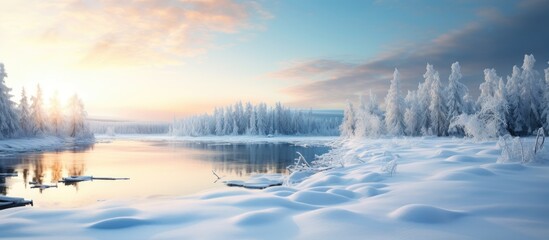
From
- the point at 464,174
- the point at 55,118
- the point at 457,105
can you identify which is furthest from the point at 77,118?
the point at 464,174

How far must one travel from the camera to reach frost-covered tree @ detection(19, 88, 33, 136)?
204 feet

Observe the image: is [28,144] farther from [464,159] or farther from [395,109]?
[464,159]

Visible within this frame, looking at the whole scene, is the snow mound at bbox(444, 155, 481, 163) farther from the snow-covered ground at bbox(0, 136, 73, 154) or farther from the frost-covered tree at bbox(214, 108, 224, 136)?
the frost-covered tree at bbox(214, 108, 224, 136)

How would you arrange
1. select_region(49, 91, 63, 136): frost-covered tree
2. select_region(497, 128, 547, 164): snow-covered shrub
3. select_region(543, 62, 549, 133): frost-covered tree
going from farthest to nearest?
select_region(49, 91, 63, 136): frost-covered tree
select_region(543, 62, 549, 133): frost-covered tree
select_region(497, 128, 547, 164): snow-covered shrub

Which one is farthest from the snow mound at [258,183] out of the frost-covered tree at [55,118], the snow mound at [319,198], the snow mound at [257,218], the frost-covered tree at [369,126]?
the frost-covered tree at [55,118]

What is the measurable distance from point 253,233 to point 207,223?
1.47 meters

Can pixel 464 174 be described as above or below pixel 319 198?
above

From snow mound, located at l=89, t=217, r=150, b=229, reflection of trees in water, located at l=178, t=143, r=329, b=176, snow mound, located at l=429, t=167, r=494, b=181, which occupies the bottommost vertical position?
reflection of trees in water, located at l=178, t=143, r=329, b=176

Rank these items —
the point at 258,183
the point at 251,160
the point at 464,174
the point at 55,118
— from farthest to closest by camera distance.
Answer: the point at 55,118 < the point at 251,160 < the point at 258,183 < the point at 464,174

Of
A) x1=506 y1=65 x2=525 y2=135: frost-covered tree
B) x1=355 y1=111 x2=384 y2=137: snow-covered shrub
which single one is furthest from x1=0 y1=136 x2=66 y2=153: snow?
x1=506 y1=65 x2=525 y2=135: frost-covered tree

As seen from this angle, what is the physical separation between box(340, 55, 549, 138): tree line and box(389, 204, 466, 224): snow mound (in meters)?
39.7

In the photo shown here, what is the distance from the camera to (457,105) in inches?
2121

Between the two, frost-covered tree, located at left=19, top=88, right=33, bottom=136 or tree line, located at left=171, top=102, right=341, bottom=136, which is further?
tree line, located at left=171, top=102, right=341, bottom=136

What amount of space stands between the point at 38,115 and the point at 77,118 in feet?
50.6
